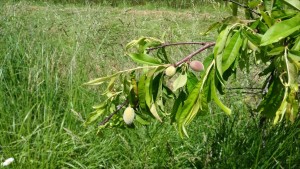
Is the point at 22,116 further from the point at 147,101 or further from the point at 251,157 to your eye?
the point at 147,101

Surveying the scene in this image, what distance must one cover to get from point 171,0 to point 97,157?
9539 mm

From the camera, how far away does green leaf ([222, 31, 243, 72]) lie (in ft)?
2.76

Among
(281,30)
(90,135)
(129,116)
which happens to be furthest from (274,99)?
(90,135)

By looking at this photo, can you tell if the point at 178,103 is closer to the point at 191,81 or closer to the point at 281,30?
the point at 191,81

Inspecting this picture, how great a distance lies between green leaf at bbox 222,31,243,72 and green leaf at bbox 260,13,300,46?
0.24 feet

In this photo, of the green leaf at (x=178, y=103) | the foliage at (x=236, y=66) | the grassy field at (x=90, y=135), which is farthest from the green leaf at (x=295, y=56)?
the grassy field at (x=90, y=135)

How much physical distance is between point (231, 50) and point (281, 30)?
0.10 meters

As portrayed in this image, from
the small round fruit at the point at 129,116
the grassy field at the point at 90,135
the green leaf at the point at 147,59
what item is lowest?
the grassy field at the point at 90,135

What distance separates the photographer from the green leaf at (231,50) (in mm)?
840

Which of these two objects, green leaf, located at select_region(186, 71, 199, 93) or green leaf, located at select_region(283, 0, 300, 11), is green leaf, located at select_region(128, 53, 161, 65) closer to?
green leaf, located at select_region(186, 71, 199, 93)

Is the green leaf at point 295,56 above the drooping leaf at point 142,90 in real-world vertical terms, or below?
above

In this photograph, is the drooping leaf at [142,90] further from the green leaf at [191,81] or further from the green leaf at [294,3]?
the green leaf at [294,3]

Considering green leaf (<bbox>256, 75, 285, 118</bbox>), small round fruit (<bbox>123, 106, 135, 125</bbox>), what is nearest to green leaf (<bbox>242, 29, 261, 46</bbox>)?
green leaf (<bbox>256, 75, 285, 118</bbox>)

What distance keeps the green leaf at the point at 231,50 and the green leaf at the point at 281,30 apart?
0.07m
